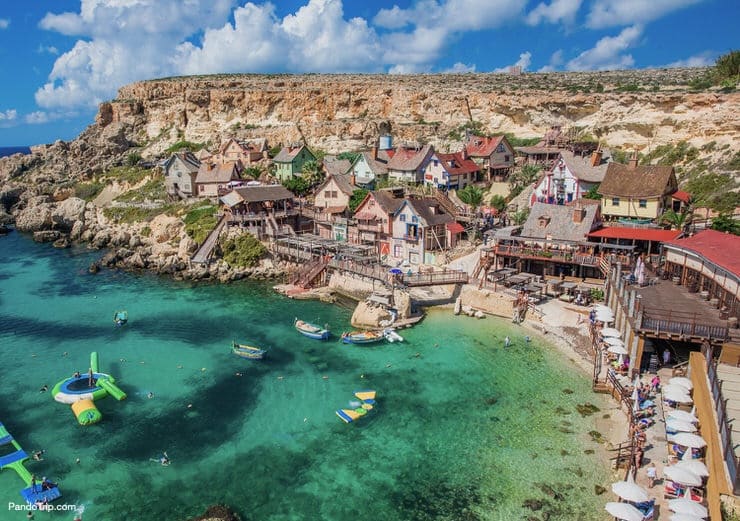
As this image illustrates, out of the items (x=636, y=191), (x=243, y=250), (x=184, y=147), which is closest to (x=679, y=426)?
(x=636, y=191)

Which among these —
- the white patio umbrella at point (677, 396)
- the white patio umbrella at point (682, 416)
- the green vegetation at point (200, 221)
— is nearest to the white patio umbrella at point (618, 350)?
the white patio umbrella at point (677, 396)

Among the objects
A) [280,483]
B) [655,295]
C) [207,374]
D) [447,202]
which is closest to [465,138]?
[447,202]

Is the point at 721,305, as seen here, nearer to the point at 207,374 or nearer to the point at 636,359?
the point at 636,359

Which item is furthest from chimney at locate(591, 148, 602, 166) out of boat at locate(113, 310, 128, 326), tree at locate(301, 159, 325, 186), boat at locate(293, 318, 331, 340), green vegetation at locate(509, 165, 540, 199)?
boat at locate(113, 310, 128, 326)

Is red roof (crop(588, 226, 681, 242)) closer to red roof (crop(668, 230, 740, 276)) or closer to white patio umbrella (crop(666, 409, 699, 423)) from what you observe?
red roof (crop(668, 230, 740, 276))

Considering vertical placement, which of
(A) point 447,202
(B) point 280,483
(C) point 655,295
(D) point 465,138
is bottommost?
(B) point 280,483

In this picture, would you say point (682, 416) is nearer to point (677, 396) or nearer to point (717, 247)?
point (677, 396)

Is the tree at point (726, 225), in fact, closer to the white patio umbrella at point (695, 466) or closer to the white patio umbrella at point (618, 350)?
the white patio umbrella at point (618, 350)
